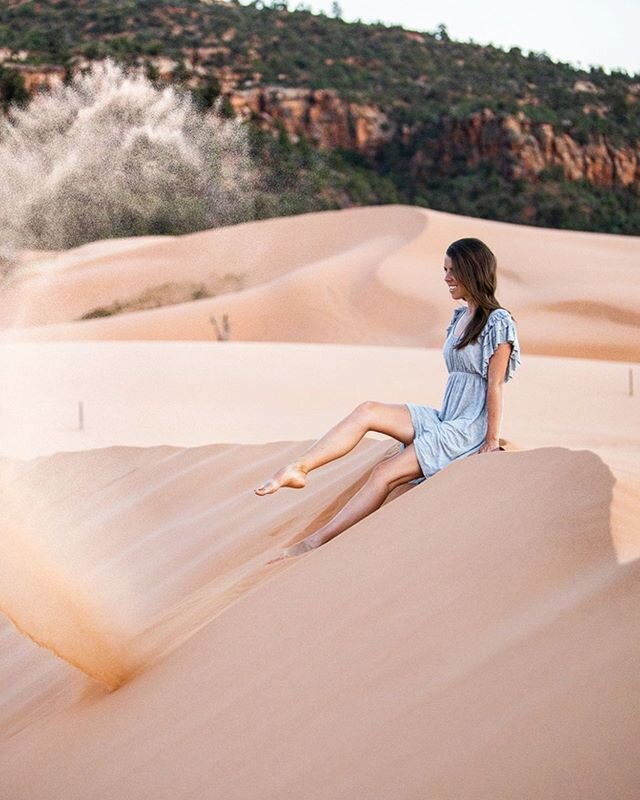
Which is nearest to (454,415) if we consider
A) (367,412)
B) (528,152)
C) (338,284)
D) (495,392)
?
(495,392)

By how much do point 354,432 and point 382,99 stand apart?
49651 millimetres

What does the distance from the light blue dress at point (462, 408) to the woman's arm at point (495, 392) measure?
2cm

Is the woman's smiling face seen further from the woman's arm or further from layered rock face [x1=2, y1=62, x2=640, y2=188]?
layered rock face [x1=2, y1=62, x2=640, y2=188]

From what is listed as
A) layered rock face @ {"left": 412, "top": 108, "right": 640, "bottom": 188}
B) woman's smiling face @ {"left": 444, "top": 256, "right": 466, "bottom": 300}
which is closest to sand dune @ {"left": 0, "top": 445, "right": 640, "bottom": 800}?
woman's smiling face @ {"left": 444, "top": 256, "right": 466, "bottom": 300}

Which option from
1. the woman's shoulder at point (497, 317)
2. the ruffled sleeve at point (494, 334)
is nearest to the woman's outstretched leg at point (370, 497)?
the ruffled sleeve at point (494, 334)

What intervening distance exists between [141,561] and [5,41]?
1830 inches

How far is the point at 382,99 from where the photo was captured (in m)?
52.6

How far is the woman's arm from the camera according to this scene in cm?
463

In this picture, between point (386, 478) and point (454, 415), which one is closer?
point (386, 478)

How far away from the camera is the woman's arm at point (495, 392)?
Answer: 4.63m

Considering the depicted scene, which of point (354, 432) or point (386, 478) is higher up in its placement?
point (354, 432)

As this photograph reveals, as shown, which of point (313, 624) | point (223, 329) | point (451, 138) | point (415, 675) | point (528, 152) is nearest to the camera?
point (415, 675)

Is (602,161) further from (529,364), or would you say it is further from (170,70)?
(529,364)

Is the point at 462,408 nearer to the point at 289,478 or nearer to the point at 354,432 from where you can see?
the point at 354,432
